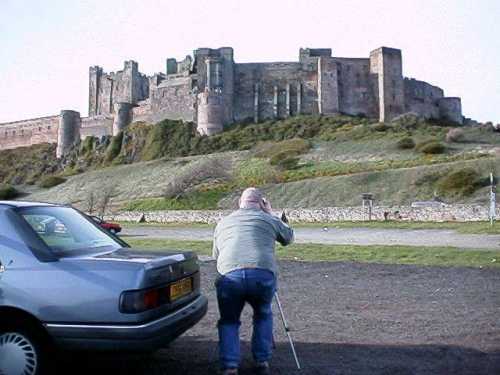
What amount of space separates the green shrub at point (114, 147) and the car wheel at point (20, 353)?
75657 millimetres

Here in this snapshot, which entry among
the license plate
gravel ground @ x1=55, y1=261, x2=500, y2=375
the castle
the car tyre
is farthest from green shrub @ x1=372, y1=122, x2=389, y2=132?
the car tyre

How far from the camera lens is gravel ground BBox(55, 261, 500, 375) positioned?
4.73 metres

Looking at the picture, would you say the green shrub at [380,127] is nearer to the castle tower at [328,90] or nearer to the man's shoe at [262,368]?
the castle tower at [328,90]

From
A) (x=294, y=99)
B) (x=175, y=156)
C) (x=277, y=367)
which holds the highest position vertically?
(x=294, y=99)

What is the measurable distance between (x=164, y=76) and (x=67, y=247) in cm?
8483

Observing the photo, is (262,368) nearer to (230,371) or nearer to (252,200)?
(230,371)

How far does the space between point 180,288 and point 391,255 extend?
361 inches

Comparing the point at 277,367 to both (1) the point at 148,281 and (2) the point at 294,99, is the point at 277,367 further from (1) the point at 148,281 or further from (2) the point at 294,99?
(2) the point at 294,99

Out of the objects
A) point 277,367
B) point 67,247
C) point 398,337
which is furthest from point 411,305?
point 67,247

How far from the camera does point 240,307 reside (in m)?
4.51

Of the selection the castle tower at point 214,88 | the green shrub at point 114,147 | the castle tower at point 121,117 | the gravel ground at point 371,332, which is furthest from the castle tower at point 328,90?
the gravel ground at point 371,332

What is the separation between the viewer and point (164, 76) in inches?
3403

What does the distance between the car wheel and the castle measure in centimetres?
7257

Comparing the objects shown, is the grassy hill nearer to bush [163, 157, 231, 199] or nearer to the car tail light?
bush [163, 157, 231, 199]
